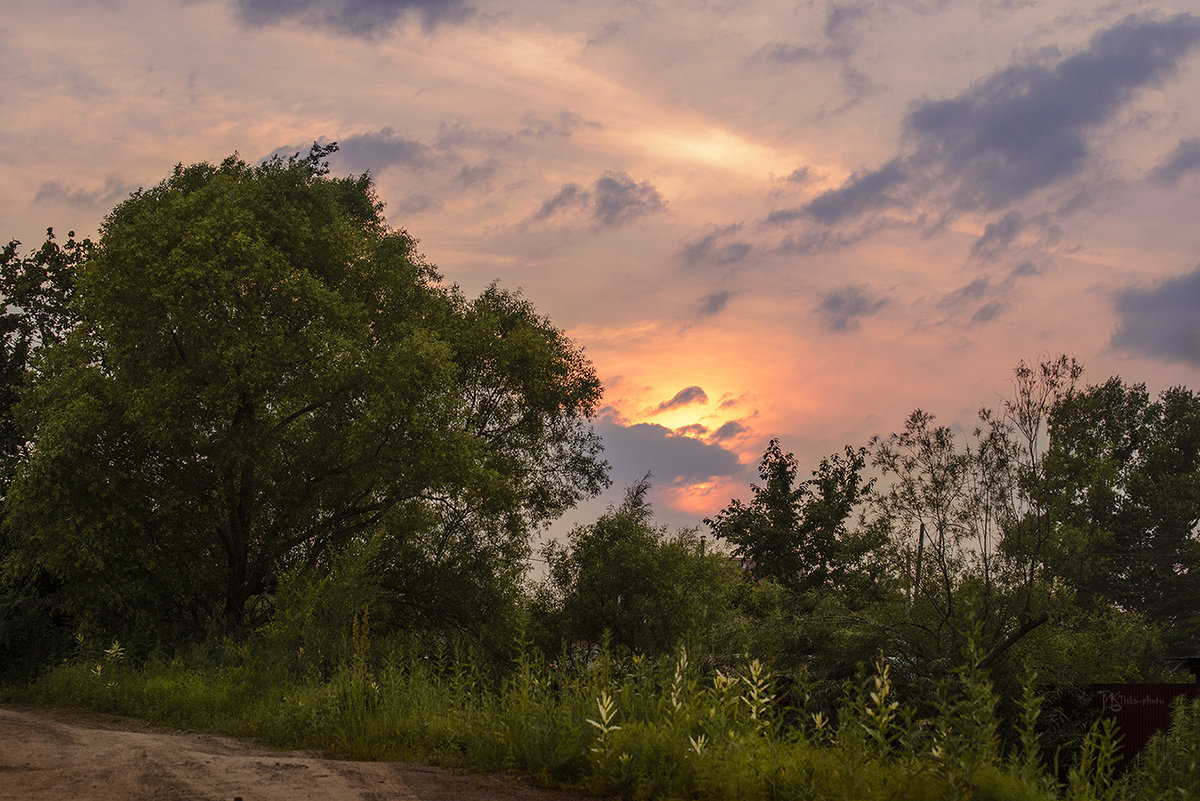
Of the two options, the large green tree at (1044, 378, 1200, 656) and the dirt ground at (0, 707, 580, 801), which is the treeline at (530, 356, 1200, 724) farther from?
the large green tree at (1044, 378, 1200, 656)

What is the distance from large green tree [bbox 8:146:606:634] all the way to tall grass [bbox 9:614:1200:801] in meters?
12.2

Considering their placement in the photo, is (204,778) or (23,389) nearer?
(204,778)

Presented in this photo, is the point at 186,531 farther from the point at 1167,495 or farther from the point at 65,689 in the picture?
the point at 1167,495

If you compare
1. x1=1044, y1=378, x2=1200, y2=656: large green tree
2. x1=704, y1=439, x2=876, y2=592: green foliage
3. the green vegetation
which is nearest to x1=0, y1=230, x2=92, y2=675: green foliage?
the green vegetation

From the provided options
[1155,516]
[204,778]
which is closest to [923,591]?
[204,778]

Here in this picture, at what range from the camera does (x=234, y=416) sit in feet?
80.3

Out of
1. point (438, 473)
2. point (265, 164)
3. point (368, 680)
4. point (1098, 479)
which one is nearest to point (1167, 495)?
point (1098, 479)

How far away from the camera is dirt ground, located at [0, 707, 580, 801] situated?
6957 millimetres

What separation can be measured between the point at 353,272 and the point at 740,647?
600 inches

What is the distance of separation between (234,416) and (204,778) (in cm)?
1835

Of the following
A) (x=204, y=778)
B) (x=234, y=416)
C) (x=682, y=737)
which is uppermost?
(x=234, y=416)

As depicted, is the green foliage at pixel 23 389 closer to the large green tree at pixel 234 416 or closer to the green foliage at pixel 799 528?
the large green tree at pixel 234 416

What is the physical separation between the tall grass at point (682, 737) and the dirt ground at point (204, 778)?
0.44 metres

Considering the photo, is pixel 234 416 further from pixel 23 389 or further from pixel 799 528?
pixel 799 528
